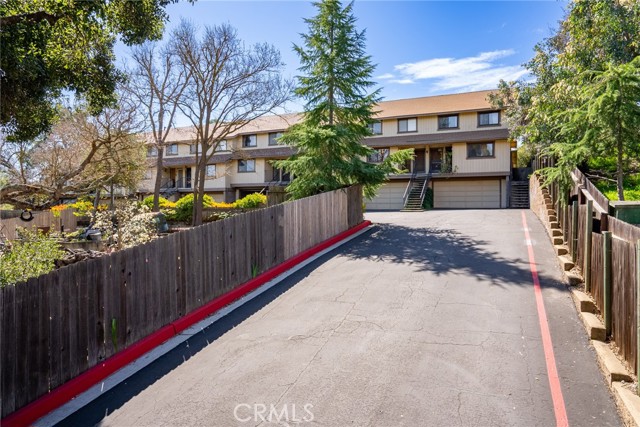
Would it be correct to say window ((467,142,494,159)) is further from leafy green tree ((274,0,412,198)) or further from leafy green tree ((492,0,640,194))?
leafy green tree ((274,0,412,198))

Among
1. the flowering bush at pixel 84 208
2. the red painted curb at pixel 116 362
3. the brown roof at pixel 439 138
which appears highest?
the brown roof at pixel 439 138

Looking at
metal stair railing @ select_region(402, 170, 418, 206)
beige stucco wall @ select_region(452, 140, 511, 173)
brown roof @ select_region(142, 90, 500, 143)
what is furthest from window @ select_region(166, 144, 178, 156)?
beige stucco wall @ select_region(452, 140, 511, 173)

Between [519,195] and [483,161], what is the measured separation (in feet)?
11.9

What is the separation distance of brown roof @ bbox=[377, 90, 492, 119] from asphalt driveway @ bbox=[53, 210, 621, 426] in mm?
25113

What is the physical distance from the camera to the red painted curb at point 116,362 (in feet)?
15.9

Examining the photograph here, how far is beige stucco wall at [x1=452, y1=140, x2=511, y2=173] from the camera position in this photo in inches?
1223

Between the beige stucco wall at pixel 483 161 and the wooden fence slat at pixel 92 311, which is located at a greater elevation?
the beige stucco wall at pixel 483 161

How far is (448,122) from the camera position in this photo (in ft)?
110

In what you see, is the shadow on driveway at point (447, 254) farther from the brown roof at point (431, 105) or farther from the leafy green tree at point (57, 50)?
the brown roof at point (431, 105)

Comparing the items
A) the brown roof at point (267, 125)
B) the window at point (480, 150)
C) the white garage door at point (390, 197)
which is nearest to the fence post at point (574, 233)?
the window at point (480, 150)

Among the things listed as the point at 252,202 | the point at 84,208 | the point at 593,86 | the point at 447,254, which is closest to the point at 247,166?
the point at 252,202

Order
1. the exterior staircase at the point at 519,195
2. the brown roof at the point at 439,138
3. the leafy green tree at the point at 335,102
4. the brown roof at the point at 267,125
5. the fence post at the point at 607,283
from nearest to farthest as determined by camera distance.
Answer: the fence post at the point at 607,283
the leafy green tree at the point at 335,102
the exterior staircase at the point at 519,195
the brown roof at the point at 439,138
the brown roof at the point at 267,125

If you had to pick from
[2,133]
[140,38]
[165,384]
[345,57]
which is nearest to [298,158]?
[345,57]

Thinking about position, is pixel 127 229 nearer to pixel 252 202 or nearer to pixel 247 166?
pixel 252 202
